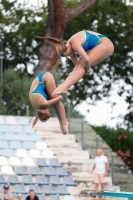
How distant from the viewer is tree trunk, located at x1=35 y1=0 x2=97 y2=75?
20.8 meters

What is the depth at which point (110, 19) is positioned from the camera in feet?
94.5

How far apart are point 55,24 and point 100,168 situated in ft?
17.6

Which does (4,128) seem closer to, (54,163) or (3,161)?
(3,161)

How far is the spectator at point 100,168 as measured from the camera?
1766cm

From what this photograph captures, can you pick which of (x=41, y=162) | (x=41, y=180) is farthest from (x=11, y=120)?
(x=41, y=180)

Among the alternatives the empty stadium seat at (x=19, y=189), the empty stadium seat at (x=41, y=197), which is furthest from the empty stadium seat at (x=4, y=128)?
the empty stadium seat at (x=41, y=197)

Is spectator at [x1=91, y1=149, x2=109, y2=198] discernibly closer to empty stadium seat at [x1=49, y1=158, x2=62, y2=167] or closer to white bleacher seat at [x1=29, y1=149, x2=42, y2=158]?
empty stadium seat at [x1=49, y1=158, x2=62, y2=167]

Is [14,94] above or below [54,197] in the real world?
above

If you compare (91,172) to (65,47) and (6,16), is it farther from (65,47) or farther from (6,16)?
(6,16)

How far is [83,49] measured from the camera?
8523 millimetres

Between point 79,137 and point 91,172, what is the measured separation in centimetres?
205

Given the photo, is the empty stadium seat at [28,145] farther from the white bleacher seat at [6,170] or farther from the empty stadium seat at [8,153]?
the white bleacher seat at [6,170]

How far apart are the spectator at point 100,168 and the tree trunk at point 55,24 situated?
14.4 feet

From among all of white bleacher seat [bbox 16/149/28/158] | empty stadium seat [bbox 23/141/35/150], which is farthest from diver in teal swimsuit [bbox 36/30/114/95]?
empty stadium seat [bbox 23/141/35/150]
